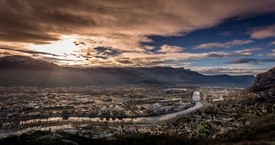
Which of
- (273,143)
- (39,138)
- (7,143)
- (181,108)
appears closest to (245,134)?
(273,143)

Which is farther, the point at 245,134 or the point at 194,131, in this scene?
the point at 194,131

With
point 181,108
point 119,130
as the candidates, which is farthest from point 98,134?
point 181,108

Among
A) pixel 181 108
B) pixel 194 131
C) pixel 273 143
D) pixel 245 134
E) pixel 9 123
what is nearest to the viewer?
A: pixel 273 143

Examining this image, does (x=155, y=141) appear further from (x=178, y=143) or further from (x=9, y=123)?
(x=9, y=123)

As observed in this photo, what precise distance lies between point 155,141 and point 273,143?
1407 inches

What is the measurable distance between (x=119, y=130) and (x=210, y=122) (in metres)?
34.7

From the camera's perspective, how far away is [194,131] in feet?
330

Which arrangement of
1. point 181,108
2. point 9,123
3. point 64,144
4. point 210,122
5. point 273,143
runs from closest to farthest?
point 273,143 < point 64,144 < point 210,122 < point 9,123 < point 181,108

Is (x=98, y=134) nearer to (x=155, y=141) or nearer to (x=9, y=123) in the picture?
(x=155, y=141)

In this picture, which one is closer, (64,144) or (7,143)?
(64,144)

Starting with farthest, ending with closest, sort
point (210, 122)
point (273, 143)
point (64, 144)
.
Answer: point (210, 122)
point (64, 144)
point (273, 143)

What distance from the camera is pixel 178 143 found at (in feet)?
276

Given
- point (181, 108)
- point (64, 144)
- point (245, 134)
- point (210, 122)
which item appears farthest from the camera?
point (181, 108)

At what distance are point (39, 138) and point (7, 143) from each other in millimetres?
9096
